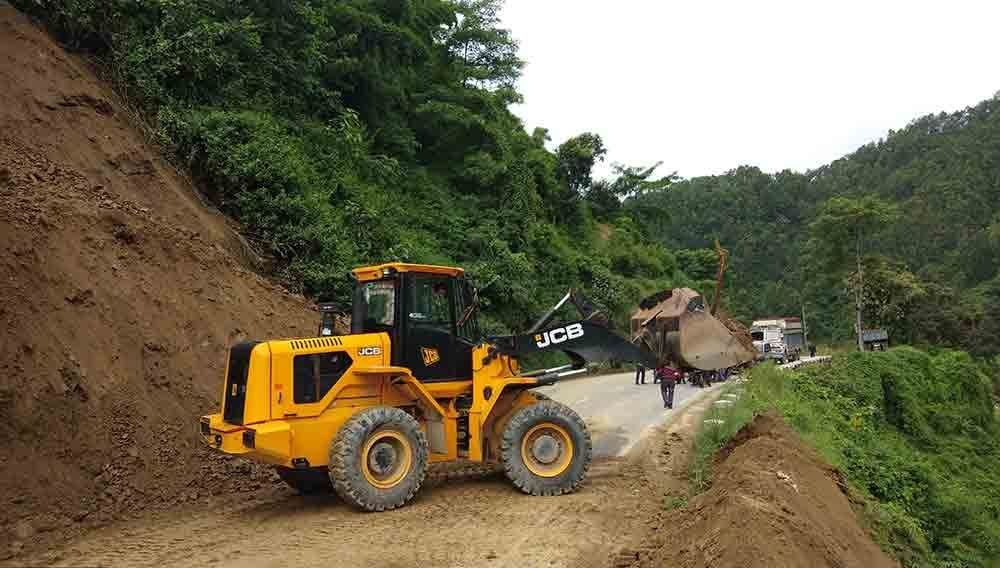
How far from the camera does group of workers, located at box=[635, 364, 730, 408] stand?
10.4 meters

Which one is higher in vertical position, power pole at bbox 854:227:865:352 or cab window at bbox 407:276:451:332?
power pole at bbox 854:227:865:352

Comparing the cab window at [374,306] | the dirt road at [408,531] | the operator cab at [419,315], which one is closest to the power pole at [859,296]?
the dirt road at [408,531]

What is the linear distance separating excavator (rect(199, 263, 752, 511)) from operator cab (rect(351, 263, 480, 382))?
14mm

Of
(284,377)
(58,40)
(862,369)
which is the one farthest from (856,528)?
(862,369)

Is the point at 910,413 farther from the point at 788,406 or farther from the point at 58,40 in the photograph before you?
the point at 58,40

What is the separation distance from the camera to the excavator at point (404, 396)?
7.93 meters

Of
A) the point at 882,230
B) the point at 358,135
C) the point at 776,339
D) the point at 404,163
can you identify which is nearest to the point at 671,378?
the point at 358,135

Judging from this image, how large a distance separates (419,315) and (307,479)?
2514 millimetres

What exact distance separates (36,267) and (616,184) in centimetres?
4450

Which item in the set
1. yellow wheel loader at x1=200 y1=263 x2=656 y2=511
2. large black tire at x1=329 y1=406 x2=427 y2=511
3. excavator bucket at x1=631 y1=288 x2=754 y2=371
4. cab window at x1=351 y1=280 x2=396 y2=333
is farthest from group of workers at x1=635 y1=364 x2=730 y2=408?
cab window at x1=351 y1=280 x2=396 y2=333

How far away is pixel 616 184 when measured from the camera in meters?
50.5

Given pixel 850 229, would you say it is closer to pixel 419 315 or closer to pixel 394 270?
pixel 419 315

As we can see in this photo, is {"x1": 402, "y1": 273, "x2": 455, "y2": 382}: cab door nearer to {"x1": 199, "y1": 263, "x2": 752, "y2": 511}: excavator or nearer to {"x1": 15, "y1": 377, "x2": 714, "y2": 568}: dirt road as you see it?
{"x1": 199, "y1": 263, "x2": 752, "y2": 511}: excavator

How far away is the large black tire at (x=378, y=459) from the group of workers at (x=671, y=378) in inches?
152
